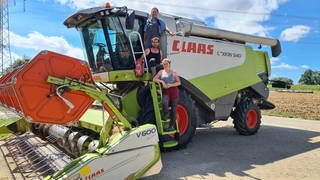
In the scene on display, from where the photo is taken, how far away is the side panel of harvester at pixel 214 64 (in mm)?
7305

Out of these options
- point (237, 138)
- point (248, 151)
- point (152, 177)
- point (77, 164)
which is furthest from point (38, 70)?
point (237, 138)

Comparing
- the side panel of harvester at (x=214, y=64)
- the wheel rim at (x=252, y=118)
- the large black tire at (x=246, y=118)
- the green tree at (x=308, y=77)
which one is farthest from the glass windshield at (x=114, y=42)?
the green tree at (x=308, y=77)

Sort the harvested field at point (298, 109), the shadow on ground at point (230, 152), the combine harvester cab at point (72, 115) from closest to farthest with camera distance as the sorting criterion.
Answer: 1. the combine harvester cab at point (72, 115)
2. the shadow on ground at point (230, 152)
3. the harvested field at point (298, 109)

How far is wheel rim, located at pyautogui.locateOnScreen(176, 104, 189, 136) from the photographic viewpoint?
22.5 feet

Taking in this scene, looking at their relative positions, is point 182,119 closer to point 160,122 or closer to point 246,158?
point 160,122

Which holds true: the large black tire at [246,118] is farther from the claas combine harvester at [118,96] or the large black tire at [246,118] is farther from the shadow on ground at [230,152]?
the shadow on ground at [230,152]

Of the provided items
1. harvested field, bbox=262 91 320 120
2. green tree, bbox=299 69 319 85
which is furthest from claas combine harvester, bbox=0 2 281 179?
green tree, bbox=299 69 319 85

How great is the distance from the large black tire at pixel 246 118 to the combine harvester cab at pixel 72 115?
4164 mm

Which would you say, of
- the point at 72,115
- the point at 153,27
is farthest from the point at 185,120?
the point at 72,115

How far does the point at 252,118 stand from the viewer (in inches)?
369

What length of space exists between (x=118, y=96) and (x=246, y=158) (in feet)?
9.95

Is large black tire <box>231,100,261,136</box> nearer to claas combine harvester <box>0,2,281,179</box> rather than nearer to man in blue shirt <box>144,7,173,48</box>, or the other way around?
claas combine harvester <box>0,2,281,179</box>

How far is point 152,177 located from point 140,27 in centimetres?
342

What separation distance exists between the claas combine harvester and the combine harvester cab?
1 cm
